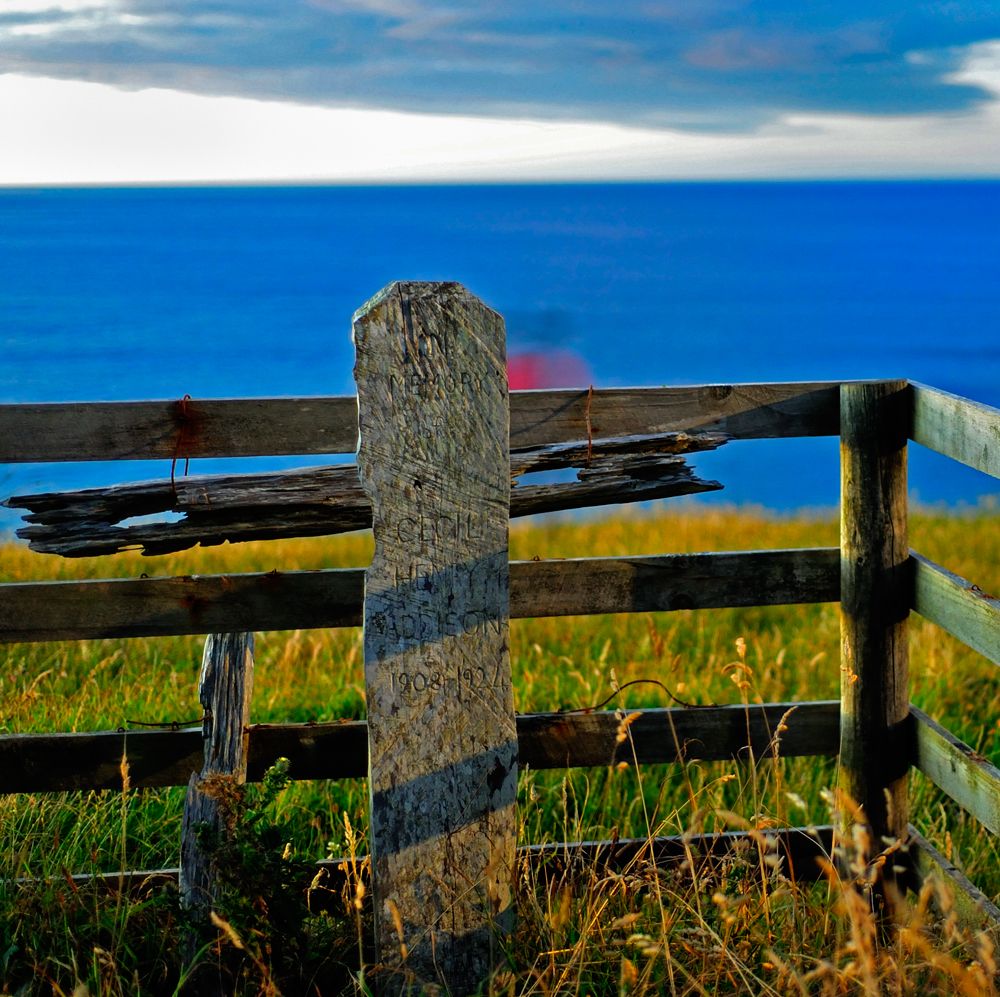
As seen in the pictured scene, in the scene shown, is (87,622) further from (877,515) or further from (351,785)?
(877,515)

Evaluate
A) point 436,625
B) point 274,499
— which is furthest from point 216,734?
point 436,625

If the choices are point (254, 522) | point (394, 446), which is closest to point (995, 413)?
point (394, 446)

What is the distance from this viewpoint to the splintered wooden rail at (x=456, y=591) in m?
2.45

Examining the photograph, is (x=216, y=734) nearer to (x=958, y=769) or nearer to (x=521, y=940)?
(x=521, y=940)

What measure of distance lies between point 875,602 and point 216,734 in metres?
2.16

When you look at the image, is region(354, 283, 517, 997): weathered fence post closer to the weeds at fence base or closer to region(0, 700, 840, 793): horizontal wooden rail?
the weeds at fence base

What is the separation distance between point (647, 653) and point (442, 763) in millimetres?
2933

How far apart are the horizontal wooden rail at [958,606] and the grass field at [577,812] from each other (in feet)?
2.09

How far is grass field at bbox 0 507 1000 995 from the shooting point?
2404 mm

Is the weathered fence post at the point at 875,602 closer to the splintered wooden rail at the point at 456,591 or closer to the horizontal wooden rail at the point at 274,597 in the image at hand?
the splintered wooden rail at the point at 456,591

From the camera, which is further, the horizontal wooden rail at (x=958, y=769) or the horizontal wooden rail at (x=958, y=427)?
the horizontal wooden rail at (x=958, y=769)

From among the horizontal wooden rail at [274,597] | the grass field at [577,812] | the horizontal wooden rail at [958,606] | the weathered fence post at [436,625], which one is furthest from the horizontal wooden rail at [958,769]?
the weathered fence post at [436,625]

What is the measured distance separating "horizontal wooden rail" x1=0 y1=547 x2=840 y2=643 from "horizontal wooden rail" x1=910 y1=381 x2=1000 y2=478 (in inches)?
27.9

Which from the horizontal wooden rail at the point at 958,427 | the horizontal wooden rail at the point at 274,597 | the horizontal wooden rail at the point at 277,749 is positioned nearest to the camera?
the horizontal wooden rail at the point at 958,427
